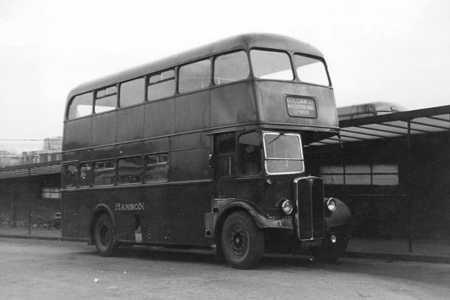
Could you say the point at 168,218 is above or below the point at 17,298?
above

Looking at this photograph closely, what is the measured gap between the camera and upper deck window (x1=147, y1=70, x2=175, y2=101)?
38.9 ft

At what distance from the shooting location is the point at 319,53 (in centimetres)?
1126

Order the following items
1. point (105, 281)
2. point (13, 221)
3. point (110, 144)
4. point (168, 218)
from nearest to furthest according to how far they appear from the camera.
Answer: point (105, 281)
point (168, 218)
point (110, 144)
point (13, 221)

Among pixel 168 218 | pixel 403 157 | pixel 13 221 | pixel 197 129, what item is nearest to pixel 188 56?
pixel 197 129

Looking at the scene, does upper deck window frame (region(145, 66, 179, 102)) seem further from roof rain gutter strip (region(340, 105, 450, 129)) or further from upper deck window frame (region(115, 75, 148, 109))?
roof rain gutter strip (region(340, 105, 450, 129))

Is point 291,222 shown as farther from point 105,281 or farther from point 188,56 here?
point 188,56

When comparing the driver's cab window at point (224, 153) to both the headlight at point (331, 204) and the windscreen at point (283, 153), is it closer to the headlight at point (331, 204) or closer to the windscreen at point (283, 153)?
the windscreen at point (283, 153)

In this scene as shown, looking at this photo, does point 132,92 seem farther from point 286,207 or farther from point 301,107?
point 286,207

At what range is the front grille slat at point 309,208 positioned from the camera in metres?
9.80

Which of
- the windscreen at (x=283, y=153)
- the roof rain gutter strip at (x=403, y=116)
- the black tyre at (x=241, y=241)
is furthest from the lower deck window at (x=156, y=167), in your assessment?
the roof rain gutter strip at (x=403, y=116)

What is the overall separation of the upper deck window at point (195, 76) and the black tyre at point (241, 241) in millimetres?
2556

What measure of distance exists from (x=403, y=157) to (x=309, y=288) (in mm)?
7624

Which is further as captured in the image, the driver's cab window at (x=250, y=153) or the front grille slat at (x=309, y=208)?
the driver's cab window at (x=250, y=153)

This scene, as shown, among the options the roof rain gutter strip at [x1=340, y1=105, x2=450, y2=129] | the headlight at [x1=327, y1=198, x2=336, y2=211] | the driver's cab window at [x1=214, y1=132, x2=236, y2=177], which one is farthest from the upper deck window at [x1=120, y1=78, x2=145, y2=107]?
the headlight at [x1=327, y1=198, x2=336, y2=211]
